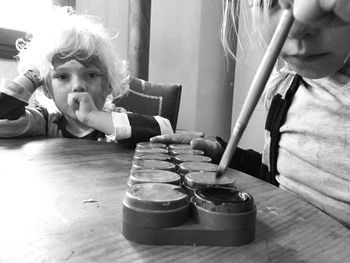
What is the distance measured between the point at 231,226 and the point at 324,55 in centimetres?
31

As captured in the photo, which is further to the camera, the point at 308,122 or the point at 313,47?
the point at 308,122

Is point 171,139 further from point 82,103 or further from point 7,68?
point 7,68

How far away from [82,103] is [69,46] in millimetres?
169

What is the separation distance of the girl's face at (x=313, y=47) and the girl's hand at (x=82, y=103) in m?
0.56

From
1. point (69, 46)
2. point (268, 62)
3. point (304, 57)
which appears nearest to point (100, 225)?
point (268, 62)

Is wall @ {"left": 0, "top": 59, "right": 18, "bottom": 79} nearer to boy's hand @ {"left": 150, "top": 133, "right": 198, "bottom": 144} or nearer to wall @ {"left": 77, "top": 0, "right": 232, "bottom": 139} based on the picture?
wall @ {"left": 77, "top": 0, "right": 232, "bottom": 139}

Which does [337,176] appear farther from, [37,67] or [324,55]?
[37,67]

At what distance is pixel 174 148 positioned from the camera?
58cm

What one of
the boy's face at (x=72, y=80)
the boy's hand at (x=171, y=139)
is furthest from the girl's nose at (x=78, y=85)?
the boy's hand at (x=171, y=139)

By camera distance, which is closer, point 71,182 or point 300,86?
point 71,182

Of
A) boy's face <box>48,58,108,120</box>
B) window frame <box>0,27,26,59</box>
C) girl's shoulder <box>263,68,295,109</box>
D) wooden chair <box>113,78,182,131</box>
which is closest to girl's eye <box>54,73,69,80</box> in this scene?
boy's face <box>48,58,108,120</box>

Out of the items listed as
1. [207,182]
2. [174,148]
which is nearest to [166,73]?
[174,148]

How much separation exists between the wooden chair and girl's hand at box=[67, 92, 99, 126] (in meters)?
0.39

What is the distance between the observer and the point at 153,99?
1.31 meters
